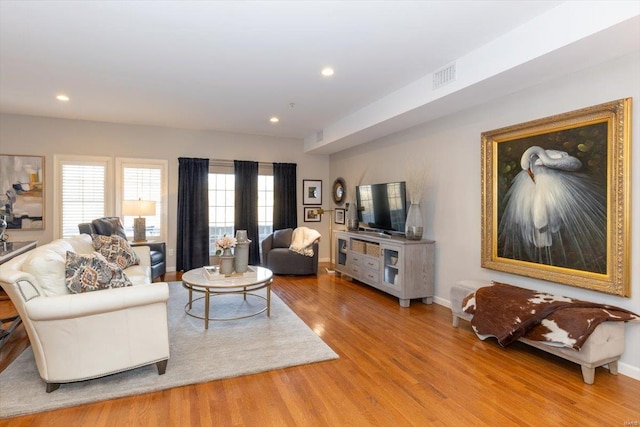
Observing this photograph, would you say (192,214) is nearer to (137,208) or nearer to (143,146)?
(137,208)

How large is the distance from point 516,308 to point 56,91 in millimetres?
5695

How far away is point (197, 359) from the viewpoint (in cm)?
286

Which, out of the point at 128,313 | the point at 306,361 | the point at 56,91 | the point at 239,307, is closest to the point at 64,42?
the point at 56,91

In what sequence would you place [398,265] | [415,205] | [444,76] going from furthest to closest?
[415,205] → [398,265] → [444,76]

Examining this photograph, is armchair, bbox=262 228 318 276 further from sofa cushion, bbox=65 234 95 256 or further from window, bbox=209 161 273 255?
sofa cushion, bbox=65 234 95 256

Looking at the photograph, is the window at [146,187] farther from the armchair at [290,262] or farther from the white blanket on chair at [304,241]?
the white blanket on chair at [304,241]

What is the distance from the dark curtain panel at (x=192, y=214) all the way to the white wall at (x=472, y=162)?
→ 10.4 ft

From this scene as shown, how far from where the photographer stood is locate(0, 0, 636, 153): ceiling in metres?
2.54

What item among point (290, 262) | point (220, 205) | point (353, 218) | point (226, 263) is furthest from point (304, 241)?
point (226, 263)

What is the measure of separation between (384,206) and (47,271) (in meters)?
4.06

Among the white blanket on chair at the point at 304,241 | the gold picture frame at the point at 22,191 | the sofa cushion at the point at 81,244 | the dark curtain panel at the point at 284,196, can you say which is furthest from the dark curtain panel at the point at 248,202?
the gold picture frame at the point at 22,191

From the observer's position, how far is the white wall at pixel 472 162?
2.64 m

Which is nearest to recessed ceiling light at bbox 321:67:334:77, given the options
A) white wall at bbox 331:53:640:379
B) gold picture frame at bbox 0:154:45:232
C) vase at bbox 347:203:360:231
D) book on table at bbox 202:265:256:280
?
white wall at bbox 331:53:640:379

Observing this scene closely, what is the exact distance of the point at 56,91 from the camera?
4.41m
